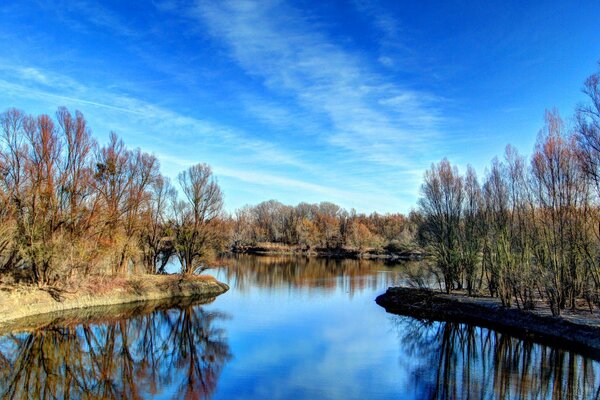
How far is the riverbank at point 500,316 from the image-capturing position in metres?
17.9

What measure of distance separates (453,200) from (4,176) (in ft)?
94.8

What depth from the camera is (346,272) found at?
173ft

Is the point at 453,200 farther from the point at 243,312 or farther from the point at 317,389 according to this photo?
the point at 317,389

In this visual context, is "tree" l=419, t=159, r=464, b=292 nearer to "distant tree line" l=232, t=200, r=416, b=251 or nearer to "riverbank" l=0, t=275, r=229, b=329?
"riverbank" l=0, t=275, r=229, b=329

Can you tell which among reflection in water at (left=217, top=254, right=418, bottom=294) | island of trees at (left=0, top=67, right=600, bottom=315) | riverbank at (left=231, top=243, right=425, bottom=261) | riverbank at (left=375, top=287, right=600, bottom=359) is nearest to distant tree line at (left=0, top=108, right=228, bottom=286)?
island of trees at (left=0, top=67, right=600, bottom=315)

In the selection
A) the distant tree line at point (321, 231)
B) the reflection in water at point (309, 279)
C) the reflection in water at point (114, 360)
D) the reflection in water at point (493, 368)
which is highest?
the distant tree line at point (321, 231)

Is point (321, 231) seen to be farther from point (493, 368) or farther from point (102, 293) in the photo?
point (493, 368)

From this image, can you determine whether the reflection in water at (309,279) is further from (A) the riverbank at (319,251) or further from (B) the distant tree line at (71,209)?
(A) the riverbank at (319,251)

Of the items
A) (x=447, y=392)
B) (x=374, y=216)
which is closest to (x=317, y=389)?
(x=447, y=392)

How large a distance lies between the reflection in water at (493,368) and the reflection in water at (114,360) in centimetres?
758

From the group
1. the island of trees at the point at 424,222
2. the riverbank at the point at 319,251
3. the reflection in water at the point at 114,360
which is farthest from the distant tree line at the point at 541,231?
the riverbank at the point at 319,251

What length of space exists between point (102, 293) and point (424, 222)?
23926mm

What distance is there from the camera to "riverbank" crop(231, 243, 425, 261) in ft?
270

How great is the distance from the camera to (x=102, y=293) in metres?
26.1
